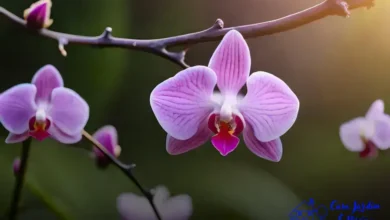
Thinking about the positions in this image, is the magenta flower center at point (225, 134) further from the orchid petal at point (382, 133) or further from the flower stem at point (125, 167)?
the orchid petal at point (382, 133)

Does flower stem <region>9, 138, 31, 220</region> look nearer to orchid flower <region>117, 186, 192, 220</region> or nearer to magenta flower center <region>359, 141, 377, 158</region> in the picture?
orchid flower <region>117, 186, 192, 220</region>

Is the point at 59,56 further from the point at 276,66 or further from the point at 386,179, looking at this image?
the point at 386,179

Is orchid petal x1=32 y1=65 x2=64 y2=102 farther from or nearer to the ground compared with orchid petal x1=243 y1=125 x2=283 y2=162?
nearer to the ground

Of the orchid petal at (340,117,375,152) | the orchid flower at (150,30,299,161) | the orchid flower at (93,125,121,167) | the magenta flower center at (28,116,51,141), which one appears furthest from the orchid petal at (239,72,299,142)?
the magenta flower center at (28,116,51,141)

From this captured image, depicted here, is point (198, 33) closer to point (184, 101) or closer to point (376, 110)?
point (184, 101)

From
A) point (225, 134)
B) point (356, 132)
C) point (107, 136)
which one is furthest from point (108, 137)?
point (356, 132)

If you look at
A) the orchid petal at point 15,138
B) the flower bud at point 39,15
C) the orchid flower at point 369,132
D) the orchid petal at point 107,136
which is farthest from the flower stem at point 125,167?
the orchid flower at point 369,132
